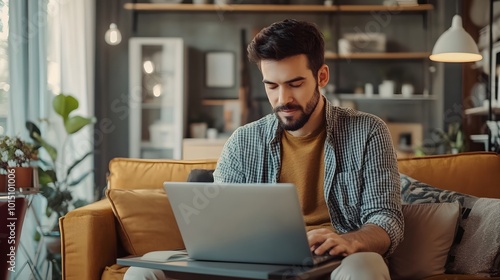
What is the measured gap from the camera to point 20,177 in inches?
118

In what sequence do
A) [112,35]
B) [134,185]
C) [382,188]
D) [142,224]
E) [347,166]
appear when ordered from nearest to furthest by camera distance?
[382,188] → [347,166] → [142,224] → [134,185] → [112,35]

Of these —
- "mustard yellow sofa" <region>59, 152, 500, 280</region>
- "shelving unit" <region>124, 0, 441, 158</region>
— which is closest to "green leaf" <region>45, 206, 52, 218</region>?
"mustard yellow sofa" <region>59, 152, 500, 280</region>

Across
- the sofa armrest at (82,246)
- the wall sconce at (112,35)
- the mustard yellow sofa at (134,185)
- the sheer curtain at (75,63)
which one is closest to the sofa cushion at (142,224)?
the mustard yellow sofa at (134,185)

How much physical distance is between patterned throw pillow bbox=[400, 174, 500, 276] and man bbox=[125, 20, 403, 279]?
0.41 meters

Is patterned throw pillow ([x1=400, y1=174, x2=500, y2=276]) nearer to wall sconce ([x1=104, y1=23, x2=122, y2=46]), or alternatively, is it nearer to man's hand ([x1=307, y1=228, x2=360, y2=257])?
man's hand ([x1=307, y1=228, x2=360, y2=257])

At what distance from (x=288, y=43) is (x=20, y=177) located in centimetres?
146

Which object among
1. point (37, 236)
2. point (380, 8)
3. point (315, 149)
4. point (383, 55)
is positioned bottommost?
point (37, 236)

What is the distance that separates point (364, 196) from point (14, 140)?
173 cm

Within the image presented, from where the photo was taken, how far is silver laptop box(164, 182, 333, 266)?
5.09ft

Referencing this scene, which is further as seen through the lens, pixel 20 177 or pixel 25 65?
pixel 25 65

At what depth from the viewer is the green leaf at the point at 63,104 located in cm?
416

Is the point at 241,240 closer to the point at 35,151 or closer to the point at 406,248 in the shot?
the point at 406,248

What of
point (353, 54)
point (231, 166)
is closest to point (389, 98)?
point (353, 54)

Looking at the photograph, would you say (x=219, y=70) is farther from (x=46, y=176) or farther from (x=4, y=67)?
(x=4, y=67)
